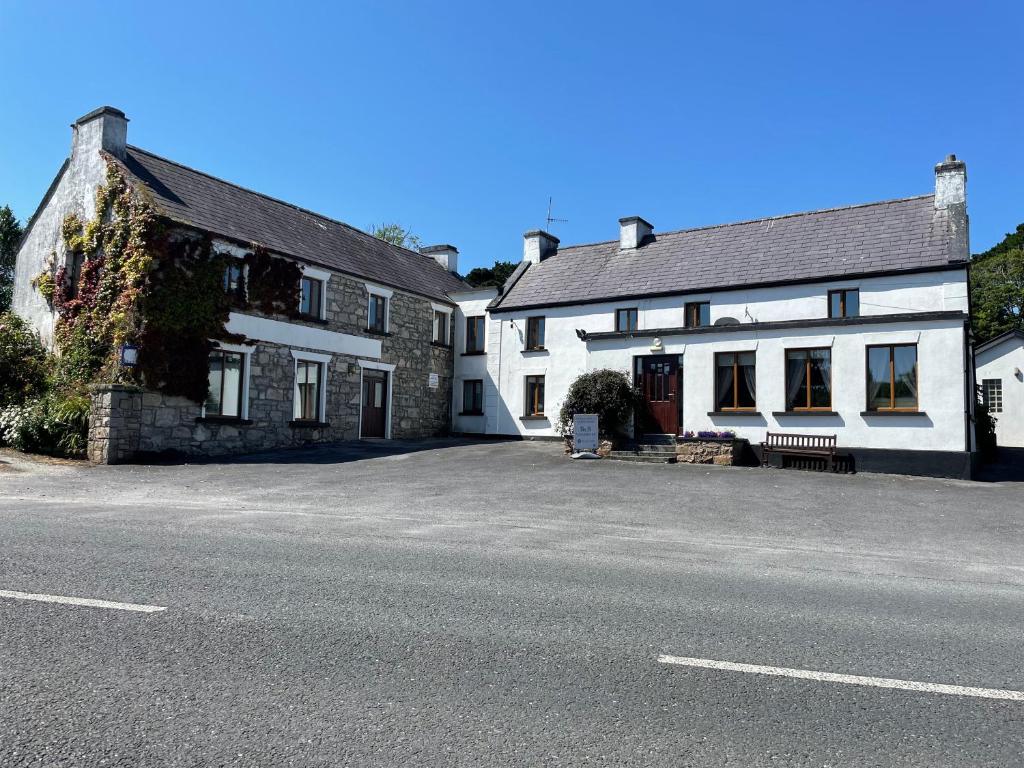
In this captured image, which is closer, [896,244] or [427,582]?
[427,582]

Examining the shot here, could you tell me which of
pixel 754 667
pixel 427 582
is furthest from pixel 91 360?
pixel 754 667

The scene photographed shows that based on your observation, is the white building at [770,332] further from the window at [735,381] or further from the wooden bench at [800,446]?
the wooden bench at [800,446]

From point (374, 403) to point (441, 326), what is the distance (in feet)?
18.6

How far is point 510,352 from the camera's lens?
29.4m

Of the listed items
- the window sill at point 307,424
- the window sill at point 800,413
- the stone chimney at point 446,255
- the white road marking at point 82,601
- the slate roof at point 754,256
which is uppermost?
the stone chimney at point 446,255

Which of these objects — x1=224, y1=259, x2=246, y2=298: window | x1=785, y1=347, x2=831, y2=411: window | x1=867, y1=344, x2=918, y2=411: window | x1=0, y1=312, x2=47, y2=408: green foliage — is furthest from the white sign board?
x1=0, y1=312, x2=47, y2=408: green foliage

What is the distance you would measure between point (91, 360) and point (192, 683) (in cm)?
1901

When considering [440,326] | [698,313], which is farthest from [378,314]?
[698,313]

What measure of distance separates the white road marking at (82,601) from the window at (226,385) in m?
16.2

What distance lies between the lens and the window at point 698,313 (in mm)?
24781

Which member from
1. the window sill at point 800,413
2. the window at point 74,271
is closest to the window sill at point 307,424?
the window at point 74,271

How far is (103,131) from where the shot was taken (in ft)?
69.6

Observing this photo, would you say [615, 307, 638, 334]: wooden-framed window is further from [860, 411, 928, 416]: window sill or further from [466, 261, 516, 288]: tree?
[466, 261, 516, 288]: tree

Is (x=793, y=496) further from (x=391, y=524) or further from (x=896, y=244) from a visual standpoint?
(x=896, y=244)
